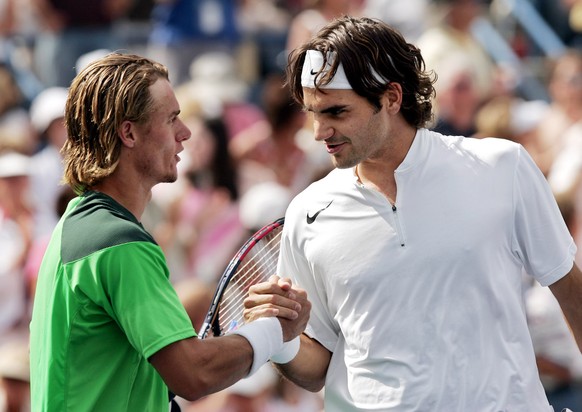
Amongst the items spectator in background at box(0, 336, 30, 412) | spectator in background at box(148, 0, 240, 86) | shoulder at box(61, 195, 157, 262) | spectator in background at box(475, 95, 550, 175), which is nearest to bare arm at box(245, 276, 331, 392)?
shoulder at box(61, 195, 157, 262)

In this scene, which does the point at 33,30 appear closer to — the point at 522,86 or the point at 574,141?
the point at 522,86

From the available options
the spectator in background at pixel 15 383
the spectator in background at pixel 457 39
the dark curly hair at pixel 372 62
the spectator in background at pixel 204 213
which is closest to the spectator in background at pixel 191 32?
the spectator in background at pixel 457 39

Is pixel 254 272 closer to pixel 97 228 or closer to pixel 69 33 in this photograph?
pixel 97 228

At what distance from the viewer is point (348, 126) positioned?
3.79 metres

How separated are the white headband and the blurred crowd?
243 centimetres

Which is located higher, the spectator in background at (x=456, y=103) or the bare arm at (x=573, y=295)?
the bare arm at (x=573, y=295)

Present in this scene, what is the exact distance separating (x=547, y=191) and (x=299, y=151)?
4031mm

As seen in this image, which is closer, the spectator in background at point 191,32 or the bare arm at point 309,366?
the bare arm at point 309,366

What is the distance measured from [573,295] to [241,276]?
1.18m

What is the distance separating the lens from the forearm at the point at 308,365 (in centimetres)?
401

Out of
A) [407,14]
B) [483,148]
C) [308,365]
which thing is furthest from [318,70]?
[407,14]

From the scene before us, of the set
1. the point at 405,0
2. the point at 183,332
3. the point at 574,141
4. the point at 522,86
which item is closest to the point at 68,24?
the point at 405,0

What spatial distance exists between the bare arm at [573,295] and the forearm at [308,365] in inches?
31.9

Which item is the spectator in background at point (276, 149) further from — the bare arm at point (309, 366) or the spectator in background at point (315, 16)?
the bare arm at point (309, 366)
